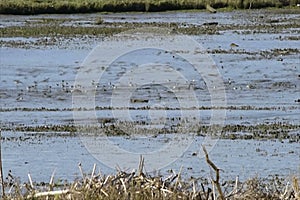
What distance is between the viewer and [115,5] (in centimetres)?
5219

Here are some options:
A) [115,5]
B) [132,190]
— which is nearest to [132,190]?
[132,190]

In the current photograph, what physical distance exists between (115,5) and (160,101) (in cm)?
3384

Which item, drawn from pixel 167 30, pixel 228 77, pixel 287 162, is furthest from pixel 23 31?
pixel 287 162

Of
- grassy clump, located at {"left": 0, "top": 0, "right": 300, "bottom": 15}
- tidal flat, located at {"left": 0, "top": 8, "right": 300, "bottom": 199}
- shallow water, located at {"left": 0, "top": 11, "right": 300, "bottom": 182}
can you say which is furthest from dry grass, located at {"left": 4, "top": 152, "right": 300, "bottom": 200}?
grassy clump, located at {"left": 0, "top": 0, "right": 300, "bottom": 15}

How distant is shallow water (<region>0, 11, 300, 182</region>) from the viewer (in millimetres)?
12914

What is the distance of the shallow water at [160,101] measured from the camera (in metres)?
12.9

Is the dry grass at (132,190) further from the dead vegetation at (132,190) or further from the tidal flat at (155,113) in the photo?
the tidal flat at (155,113)

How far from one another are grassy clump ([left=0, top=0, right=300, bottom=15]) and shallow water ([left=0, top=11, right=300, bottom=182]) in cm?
1550

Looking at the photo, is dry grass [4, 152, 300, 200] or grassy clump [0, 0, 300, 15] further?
grassy clump [0, 0, 300, 15]

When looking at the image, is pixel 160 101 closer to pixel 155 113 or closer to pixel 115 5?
pixel 155 113

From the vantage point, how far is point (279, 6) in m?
53.5

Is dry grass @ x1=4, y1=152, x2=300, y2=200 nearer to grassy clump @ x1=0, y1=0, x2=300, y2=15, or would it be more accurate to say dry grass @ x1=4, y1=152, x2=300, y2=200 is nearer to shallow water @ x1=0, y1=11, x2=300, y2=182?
shallow water @ x1=0, y1=11, x2=300, y2=182

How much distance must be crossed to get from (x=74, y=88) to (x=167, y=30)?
53.8 ft

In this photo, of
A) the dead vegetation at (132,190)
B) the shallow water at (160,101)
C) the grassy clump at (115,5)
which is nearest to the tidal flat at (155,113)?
the shallow water at (160,101)
